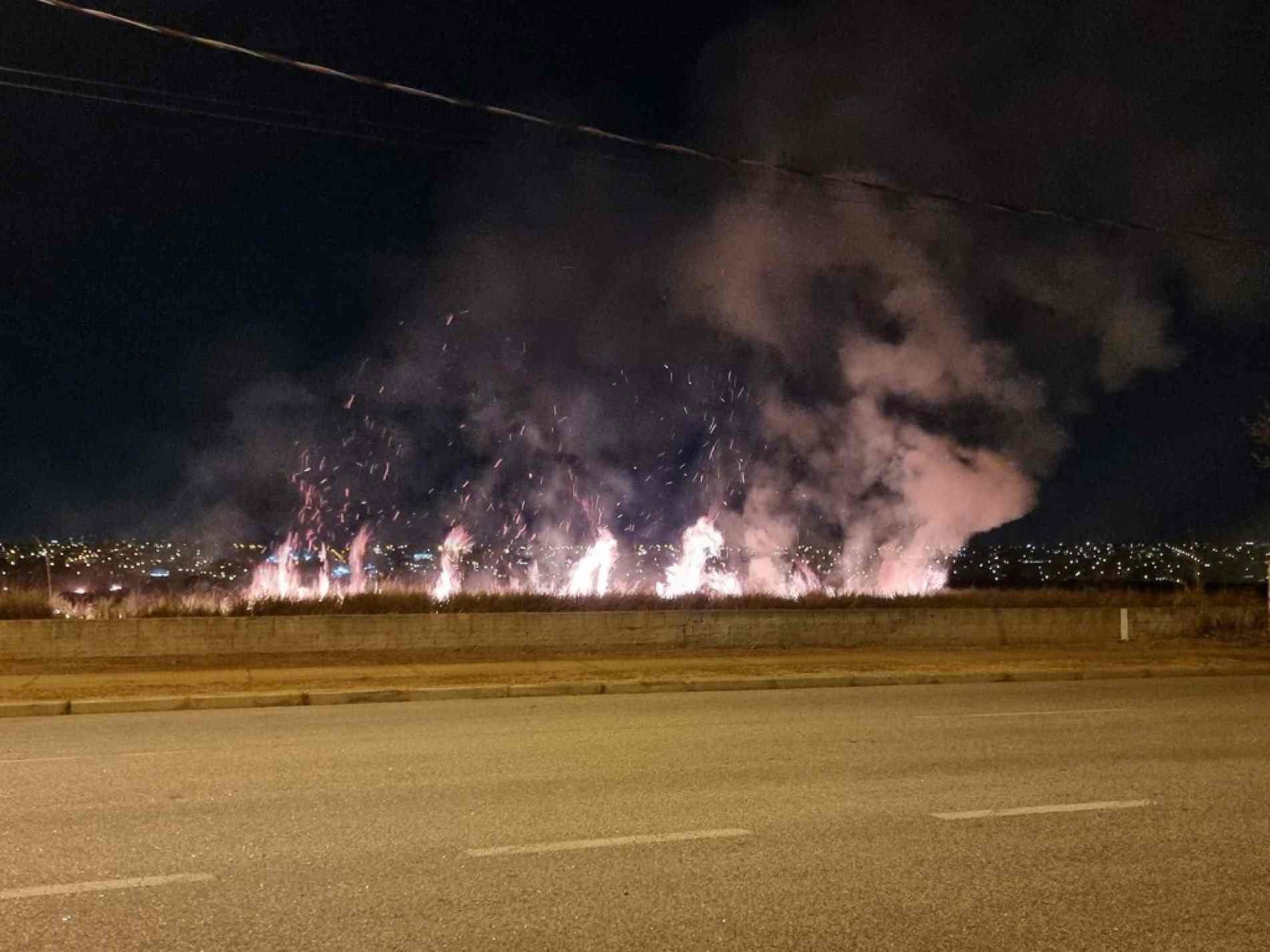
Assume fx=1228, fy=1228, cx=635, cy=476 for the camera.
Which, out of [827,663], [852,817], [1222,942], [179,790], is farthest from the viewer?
[827,663]

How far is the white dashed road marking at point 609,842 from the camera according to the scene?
6742mm

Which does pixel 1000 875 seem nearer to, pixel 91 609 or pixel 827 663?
pixel 827 663

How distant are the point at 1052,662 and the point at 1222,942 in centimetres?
1485

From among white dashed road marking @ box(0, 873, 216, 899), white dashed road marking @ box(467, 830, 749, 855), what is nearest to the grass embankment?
white dashed road marking @ box(467, 830, 749, 855)

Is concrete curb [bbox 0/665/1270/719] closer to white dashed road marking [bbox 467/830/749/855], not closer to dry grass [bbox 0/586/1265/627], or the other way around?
dry grass [bbox 0/586/1265/627]

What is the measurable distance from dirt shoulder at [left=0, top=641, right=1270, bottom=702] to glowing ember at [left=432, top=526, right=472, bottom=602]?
17.6 feet

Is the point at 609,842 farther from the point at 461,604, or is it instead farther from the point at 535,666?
the point at 461,604

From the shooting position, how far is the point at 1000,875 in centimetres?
623

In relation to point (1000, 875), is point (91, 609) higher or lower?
higher

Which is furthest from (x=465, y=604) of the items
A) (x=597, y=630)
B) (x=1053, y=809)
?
(x=1053, y=809)

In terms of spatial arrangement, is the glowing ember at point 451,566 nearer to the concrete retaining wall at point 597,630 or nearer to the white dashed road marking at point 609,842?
the concrete retaining wall at point 597,630

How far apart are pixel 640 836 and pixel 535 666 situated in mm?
11269

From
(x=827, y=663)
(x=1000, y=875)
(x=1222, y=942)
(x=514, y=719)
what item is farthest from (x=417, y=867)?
(x=827, y=663)

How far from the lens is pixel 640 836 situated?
→ 23.3 feet
